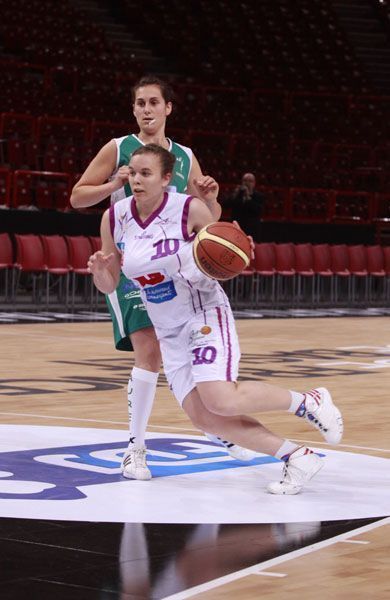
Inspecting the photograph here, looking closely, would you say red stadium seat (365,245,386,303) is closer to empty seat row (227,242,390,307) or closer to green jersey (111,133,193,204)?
empty seat row (227,242,390,307)

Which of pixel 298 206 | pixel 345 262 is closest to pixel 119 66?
pixel 298 206

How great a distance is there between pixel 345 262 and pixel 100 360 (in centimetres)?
999

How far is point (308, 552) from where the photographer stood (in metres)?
4.04

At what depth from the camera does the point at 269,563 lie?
388cm

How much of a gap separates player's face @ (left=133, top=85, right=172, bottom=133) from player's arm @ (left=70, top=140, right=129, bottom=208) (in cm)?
19

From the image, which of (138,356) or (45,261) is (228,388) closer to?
(138,356)

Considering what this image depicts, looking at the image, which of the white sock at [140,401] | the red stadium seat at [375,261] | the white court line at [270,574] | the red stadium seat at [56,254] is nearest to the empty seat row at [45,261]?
the red stadium seat at [56,254]

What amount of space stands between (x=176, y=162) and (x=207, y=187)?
1.20 ft

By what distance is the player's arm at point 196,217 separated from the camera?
5.30 meters

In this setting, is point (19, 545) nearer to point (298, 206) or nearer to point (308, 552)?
point (308, 552)

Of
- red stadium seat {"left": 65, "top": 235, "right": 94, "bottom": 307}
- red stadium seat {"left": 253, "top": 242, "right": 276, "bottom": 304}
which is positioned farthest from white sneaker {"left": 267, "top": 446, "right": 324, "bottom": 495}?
red stadium seat {"left": 253, "top": 242, "right": 276, "bottom": 304}

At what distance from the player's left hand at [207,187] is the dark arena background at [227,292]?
4.07ft

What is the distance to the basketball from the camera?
16.0 ft

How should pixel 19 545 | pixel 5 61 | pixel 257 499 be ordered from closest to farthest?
pixel 19 545 → pixel 257 499 → pixel 5 61
